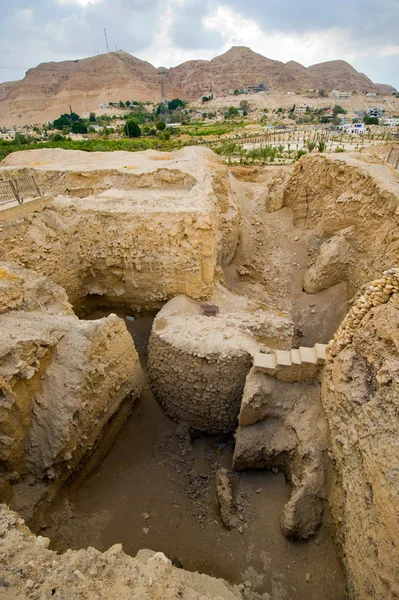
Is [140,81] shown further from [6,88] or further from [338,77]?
[338,77]

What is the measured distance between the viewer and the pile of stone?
12.8 ft

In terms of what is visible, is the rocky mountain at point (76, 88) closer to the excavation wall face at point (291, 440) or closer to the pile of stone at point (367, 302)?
the excavation wall face at point (291, 440)

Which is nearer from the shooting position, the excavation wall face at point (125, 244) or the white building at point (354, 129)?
the excavation wall face at point (125, 244)

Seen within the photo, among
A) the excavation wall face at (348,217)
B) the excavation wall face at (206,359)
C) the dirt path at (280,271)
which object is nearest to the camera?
the excavation wall face at (206,359)

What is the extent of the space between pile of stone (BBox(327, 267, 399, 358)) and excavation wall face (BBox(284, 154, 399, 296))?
3.82 metres

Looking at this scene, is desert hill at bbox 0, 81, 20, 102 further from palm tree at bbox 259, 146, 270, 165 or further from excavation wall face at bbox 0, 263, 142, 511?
excavation wall face at bbox 0, 263, 142, 511

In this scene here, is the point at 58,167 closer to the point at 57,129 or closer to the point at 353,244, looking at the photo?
the point at 353,244

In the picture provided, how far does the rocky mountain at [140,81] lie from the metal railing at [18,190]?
80459 millimetres

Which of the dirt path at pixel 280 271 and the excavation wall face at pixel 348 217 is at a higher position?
the excavation wall face at pixel 348 217

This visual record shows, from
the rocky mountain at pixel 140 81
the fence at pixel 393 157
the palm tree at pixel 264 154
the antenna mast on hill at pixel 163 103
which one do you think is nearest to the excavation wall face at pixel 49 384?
the fence at pixel 393 157

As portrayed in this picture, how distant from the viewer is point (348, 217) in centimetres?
935

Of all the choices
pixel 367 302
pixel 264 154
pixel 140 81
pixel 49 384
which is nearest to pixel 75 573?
pixel 49 384

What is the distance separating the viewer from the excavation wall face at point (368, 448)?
3.14 m

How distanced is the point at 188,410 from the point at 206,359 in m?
1.36
